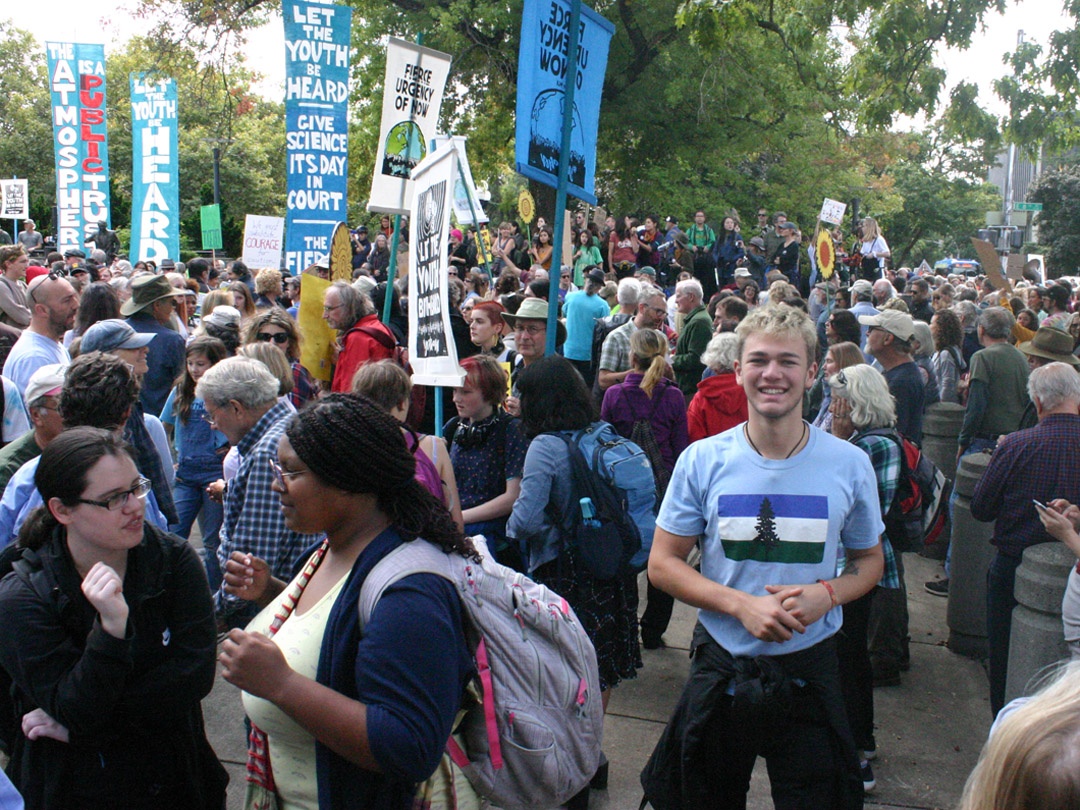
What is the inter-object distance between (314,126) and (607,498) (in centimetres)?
818

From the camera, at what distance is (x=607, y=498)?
3.99 meters

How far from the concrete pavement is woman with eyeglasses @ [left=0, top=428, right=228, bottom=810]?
1708 mm

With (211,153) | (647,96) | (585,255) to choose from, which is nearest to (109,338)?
(585,255)

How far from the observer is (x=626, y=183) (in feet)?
78.2

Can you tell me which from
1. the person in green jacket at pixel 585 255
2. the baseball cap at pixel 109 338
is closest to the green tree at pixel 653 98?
the person in green jacket at pixel 585 255

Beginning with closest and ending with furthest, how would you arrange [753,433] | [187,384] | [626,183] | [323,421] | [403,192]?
[323,421] → [753,433] → [187,384] → [403,192] → [626,183]

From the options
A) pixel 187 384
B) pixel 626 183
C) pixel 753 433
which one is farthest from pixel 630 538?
pixel 626 183

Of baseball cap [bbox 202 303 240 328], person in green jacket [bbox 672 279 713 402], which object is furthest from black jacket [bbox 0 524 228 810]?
person in green jacket [bbox 672 279 713 402]

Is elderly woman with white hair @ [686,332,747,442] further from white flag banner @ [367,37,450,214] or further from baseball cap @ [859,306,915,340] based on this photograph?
white flag banner @ [367,37,450,214]

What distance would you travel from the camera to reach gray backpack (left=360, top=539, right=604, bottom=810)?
2.15 m

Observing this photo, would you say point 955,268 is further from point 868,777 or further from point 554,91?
point 868,777

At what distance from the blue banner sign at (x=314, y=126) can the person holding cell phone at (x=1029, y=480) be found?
8060mm

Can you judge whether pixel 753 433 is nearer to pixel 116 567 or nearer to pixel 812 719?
pixel 812 719

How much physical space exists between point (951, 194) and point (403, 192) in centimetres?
5109
